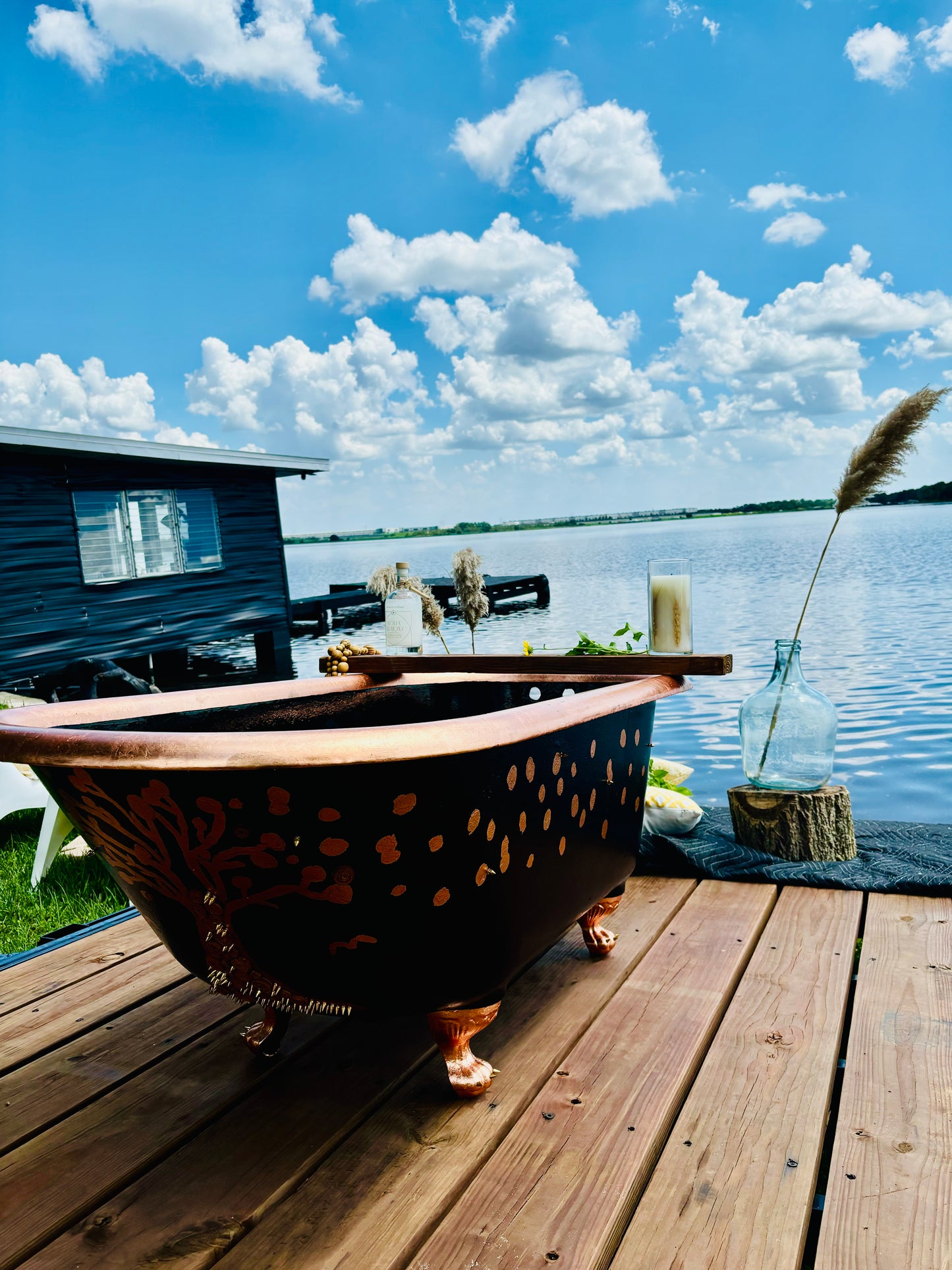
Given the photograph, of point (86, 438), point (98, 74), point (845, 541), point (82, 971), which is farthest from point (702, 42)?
point (82, 971)

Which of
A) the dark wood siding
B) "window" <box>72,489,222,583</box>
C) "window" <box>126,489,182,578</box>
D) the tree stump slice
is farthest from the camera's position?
"window" <box>126,489,182,578</box>

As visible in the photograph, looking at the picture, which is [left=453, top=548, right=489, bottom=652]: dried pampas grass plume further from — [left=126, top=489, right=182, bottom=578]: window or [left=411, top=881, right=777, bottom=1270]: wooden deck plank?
[left=126, top=489, right=182, bottom=578]: window

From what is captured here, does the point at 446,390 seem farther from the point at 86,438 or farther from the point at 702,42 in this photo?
the point at 86,438

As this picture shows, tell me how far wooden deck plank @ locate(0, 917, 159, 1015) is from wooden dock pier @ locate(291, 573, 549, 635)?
1425cm

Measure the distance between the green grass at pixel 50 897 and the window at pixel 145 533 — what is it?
7295mm

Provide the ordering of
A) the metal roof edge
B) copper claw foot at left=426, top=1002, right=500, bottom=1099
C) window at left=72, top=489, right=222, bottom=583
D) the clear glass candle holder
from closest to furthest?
copper claw foot at left=426, top=1002, right=500, bottom=1099
the clear glass candle holder
the metal roof edge
window at left=72, top=489, right=222, bottom=583

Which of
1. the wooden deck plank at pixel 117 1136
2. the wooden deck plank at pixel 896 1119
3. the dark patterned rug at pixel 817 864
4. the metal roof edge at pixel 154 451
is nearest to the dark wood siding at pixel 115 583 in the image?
the metal roof edge at pixel 154 451

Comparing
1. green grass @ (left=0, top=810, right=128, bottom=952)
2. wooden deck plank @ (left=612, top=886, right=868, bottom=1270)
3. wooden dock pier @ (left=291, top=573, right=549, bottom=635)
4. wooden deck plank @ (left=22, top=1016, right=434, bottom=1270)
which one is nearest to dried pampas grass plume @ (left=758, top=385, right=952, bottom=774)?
wooden deck plank @ (left=612, top=886, right=868, bottom=1270)

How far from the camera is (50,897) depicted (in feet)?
10.4

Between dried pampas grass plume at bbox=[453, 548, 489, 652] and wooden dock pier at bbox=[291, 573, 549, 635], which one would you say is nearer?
dried pampas grass plume at bbox=[453, 548, 489, 652]

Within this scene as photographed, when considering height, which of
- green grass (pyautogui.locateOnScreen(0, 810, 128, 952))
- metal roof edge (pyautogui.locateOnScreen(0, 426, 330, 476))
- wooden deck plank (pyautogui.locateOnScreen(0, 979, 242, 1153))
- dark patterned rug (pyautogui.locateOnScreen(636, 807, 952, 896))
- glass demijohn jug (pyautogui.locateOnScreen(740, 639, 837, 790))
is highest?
metal roof edge (pyautogui.locateOnScreen(0, 426, 330, 476))

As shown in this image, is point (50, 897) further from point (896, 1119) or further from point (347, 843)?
point (896, 1119)

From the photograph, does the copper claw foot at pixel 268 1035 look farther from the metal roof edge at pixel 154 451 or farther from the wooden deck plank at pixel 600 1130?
the metal roof edge at pixel 154 451

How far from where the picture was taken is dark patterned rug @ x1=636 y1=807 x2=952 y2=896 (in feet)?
7.48
